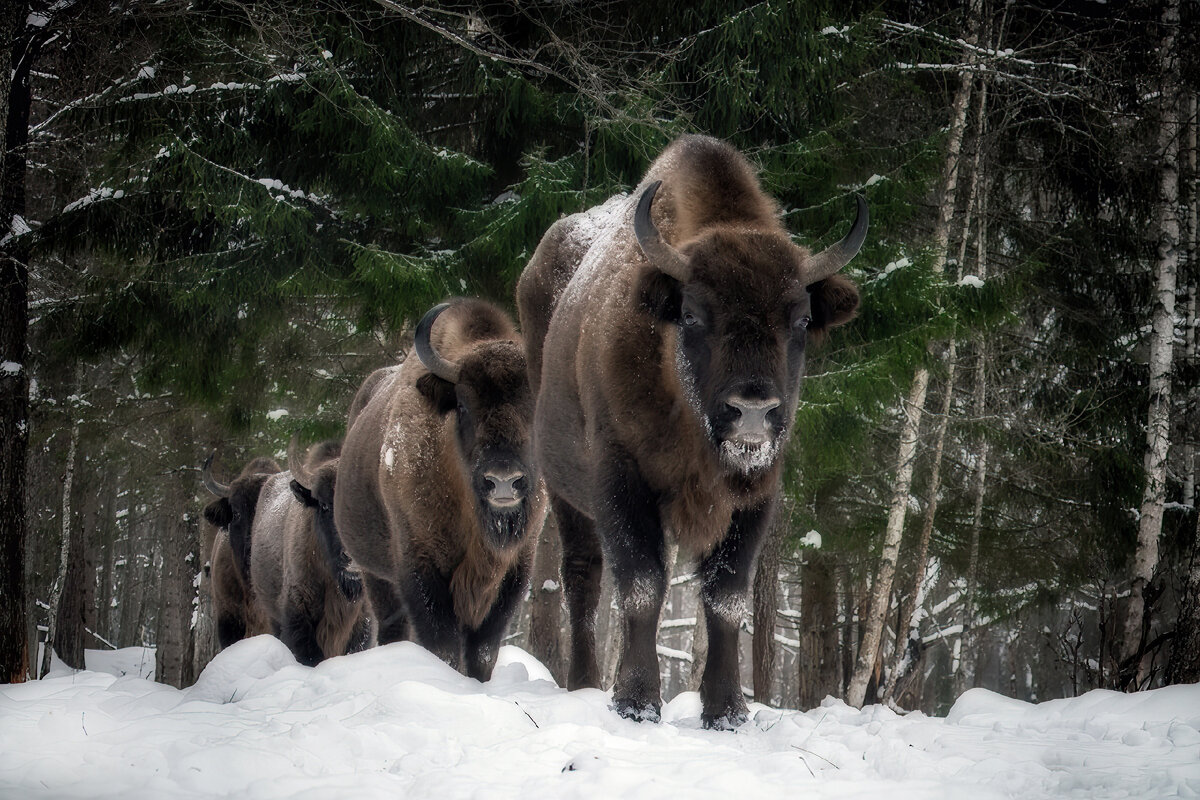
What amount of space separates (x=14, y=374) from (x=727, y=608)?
597 cm

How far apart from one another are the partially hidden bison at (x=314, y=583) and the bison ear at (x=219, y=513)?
5.90ft

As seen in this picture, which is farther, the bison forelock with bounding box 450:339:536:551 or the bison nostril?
the bison forelock with bounding box 450:339:536:551

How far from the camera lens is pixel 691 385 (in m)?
4.36

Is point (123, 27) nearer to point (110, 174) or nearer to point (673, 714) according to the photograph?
point (110, 174)

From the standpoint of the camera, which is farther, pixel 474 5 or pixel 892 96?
pixel 892 96

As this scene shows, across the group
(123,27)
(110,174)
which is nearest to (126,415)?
(110,174)

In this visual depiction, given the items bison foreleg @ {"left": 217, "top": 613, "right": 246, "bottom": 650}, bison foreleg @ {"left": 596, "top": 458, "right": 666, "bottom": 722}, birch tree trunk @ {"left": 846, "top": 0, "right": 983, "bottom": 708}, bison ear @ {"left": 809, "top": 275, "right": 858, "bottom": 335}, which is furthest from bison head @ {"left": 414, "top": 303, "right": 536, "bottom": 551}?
bison foreleg @ {"left": 217, "top": 613, "right": 246, "bottom": 650}

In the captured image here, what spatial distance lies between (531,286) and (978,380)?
26.8ft

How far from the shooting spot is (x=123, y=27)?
8742mm

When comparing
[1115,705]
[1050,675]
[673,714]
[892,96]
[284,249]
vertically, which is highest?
[892,96]

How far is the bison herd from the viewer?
429cm

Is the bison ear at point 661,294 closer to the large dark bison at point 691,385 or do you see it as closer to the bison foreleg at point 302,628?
the large dark bison at point 691,385

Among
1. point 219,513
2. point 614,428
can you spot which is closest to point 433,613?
point 614,428

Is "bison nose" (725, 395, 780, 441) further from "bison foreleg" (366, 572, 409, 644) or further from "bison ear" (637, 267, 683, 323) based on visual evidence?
"bison foreleg" (366, 572, 409, 644)
